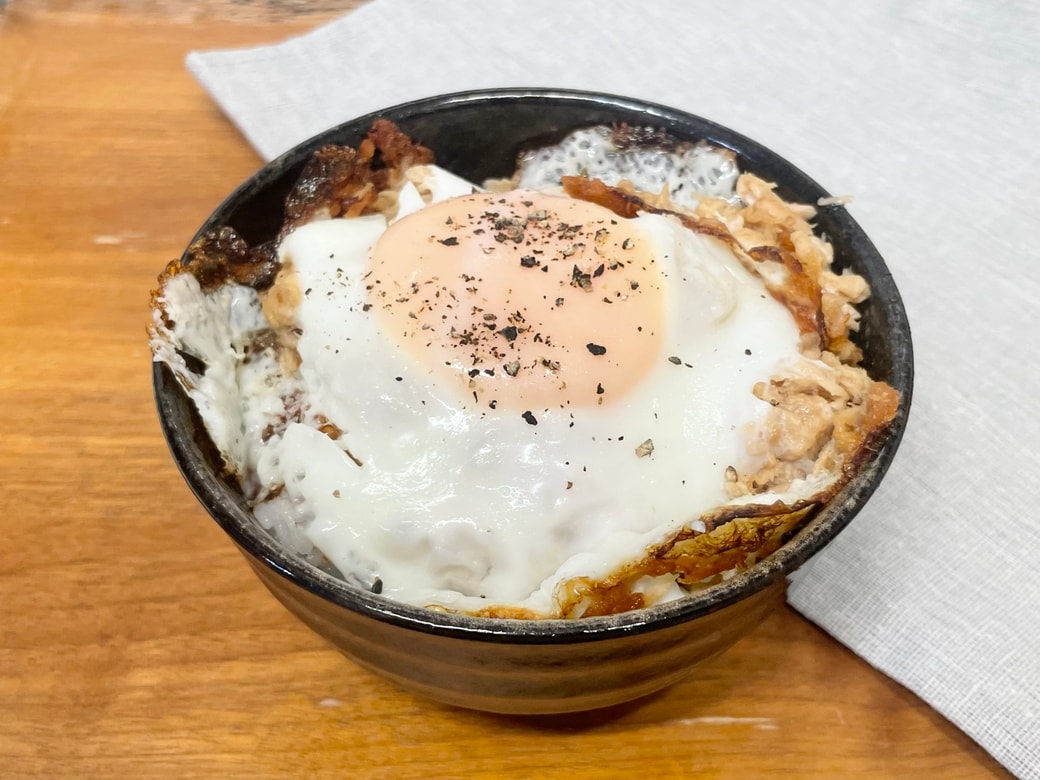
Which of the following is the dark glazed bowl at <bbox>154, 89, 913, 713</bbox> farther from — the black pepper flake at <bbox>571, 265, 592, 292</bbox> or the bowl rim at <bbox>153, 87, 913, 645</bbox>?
the black pepper flake at <bbox>571, 265, 592, 292</bbox>

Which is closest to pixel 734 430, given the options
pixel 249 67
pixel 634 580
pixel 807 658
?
pixel 634 580

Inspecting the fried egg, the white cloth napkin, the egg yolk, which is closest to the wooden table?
the white cloth napkin

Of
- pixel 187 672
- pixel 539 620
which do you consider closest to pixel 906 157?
pixel 539 620

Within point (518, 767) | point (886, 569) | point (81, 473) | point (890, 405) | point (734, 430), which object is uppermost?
point (890, 405)

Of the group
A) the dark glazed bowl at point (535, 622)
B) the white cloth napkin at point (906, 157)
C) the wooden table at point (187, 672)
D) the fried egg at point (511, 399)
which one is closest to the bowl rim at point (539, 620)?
the dark glazed bowl at point (535, 622)

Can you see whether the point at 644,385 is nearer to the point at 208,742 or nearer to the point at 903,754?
the point at 903,754

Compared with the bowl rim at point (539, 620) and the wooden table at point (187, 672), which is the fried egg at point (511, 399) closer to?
the bowl rim at point (539, 620)

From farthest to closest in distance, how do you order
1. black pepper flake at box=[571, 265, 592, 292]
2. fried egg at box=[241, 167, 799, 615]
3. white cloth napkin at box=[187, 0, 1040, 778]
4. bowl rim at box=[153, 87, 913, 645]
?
white cloth napkin at box=[187, 0, 1040, 778] < black pepper flake at box=[571, 265, 592, 292] < fried egg at box=[241, 167, 799, 615] < bowl rim at box=[153, 87, 913, 645]
